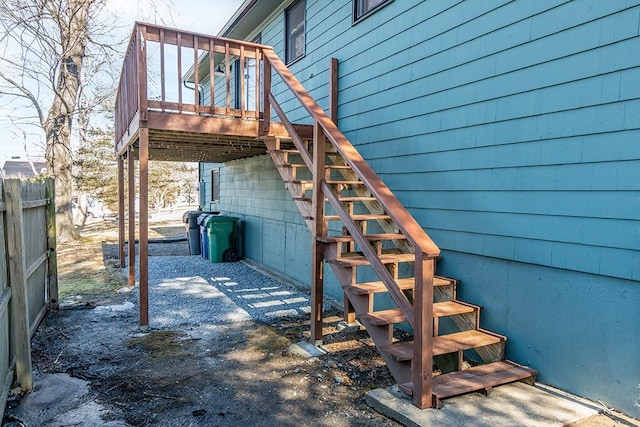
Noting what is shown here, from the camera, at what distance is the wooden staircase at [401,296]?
8.76 feet

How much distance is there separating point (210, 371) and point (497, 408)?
2.23m

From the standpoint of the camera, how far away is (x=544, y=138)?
301 cm

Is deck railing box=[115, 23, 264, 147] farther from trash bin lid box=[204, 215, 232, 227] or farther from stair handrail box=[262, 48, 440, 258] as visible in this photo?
trash bin lid box=[204, 215, 232, 227]

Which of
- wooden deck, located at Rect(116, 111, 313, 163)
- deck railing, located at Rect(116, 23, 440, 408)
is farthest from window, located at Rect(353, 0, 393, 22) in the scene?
wooden deck, located at Rect(116, 111, 313, 163)

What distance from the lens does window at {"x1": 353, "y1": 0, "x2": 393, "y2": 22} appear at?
16.1 ft

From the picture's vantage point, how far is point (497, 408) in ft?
8.72

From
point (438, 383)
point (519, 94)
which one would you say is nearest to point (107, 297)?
point (438, 383)

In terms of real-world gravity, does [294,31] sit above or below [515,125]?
above

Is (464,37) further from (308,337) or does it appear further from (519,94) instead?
(308,337)

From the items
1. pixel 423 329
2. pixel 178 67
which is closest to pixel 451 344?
pixel 423 329

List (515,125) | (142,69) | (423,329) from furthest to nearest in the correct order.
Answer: (142,69) → (515,125) → (423,329)

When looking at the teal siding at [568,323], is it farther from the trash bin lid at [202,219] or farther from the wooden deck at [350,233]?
the trash bin lid at [202,219]

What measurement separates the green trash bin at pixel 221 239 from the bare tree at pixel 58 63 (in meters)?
6.15

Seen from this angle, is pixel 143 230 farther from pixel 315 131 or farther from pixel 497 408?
pixel 497 408
